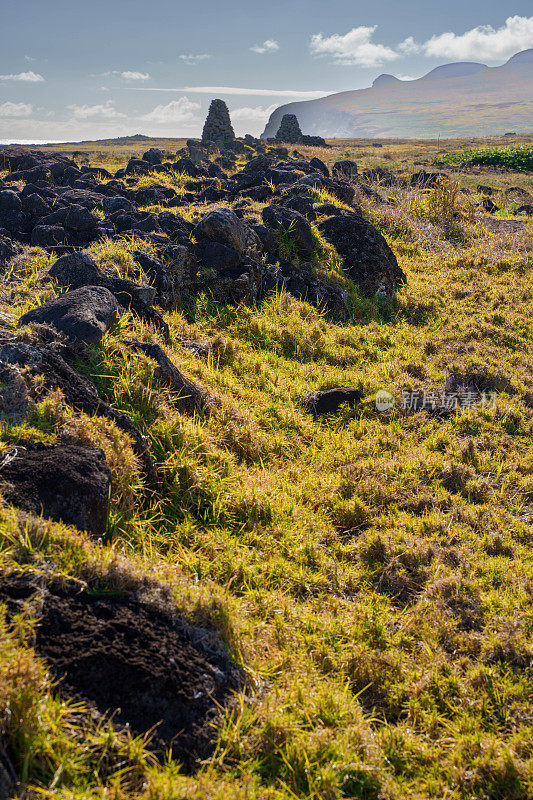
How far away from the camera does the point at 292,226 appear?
31.1 ft

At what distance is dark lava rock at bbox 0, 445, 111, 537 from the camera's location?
2.91 m

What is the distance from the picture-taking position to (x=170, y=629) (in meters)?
2.60

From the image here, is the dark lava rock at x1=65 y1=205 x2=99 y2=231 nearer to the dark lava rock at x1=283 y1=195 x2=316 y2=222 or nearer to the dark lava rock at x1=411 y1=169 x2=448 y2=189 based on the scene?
the dark lava rock at x1=283 y1=195 x2=316 y2=222

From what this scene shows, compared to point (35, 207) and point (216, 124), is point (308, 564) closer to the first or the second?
point (35, 207)

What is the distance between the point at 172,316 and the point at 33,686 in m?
5.42

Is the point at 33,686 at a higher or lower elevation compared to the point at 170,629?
higher

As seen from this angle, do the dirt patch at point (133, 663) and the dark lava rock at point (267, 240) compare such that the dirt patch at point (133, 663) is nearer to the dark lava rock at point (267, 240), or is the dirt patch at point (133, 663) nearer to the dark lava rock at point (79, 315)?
the dark lava rock at point (79, 315)

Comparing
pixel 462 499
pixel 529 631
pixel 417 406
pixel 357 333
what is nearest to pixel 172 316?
pixel 357 333

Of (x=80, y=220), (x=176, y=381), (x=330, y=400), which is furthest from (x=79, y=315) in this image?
(x=80, y=220)

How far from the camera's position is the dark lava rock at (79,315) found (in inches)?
177

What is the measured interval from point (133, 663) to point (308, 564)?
176 centimetres

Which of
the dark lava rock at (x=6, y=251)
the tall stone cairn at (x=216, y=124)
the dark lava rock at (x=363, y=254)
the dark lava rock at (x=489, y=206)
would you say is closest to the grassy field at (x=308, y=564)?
the dark lava rock at (x=6, y=251)

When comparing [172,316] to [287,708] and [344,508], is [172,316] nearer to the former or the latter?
[344,508]

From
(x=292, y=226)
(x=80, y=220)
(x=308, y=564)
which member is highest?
(x=80, y=220)
